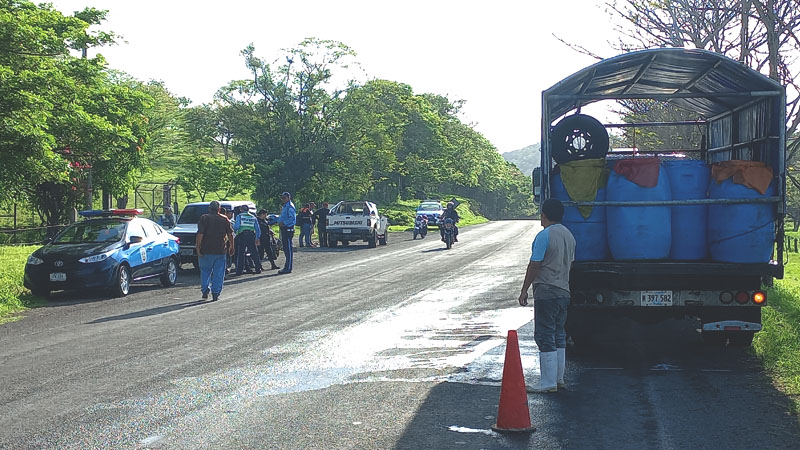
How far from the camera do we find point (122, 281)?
1694 cm

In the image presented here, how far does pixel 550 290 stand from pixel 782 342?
3698 millimetres

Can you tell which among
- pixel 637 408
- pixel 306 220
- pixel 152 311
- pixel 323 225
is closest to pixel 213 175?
pixel 323 225

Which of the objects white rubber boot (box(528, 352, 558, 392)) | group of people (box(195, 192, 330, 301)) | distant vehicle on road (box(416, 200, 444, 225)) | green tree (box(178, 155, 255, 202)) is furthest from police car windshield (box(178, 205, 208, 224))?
distant vehicle on road (box(416, 200, 444, 225))

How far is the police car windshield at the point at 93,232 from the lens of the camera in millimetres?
17531

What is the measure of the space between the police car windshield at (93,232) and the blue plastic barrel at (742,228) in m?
12.4

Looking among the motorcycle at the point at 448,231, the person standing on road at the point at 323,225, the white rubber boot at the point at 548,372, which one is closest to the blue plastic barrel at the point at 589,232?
the white rubber boot at the point at 548,372

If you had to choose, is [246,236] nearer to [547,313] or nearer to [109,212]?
[109,212]

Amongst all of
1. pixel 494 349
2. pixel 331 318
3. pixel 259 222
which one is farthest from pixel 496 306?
pixel 259 222

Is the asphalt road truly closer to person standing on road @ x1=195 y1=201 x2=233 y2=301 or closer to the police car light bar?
person standing on road @ x1=195 y1=201 x2=233 y2=301

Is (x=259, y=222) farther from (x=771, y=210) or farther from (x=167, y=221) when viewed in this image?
(x=771, y=210)

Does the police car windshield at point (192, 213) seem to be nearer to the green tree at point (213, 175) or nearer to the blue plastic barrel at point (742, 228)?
the blue plastic barrel at point (742, 228)

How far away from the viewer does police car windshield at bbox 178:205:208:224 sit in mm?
23781

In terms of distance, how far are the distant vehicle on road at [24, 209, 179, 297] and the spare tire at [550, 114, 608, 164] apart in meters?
10.1

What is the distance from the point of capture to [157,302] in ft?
51.3
